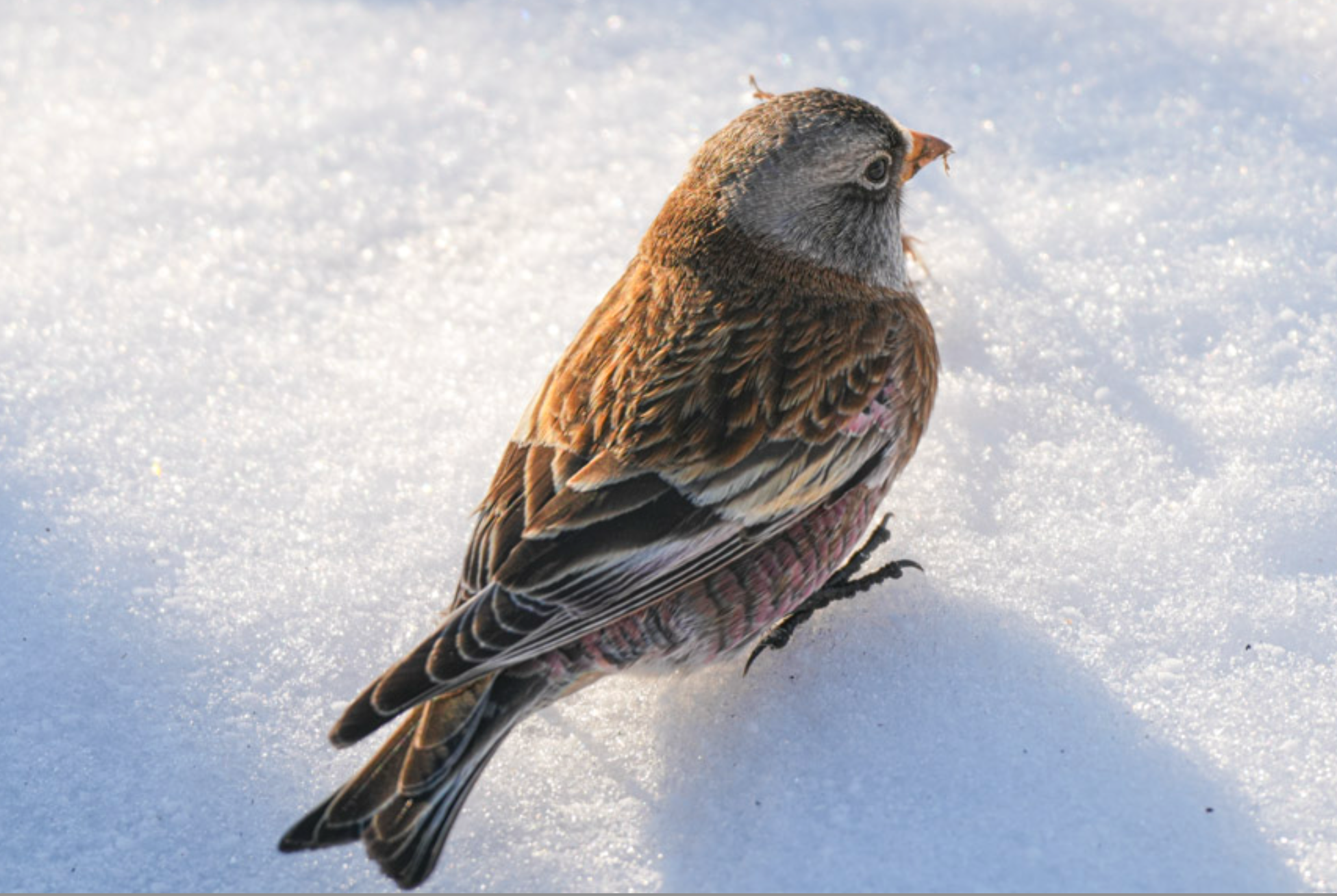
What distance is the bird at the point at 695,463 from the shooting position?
2695 mm

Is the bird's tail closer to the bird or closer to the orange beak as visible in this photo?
the bird

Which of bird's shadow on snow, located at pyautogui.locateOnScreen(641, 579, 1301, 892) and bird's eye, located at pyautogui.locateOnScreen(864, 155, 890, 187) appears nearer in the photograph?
bird's shadow on snow, located at pyautogui.locateOnScreen(641, 579, 1301, 892)

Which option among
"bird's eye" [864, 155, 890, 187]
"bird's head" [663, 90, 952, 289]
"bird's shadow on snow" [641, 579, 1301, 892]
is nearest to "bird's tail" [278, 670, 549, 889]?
"bird's shadow on snow" [641, 579, 1301, 892]

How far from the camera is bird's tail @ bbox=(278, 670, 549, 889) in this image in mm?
2621

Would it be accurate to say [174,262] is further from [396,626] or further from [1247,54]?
[1247,54]

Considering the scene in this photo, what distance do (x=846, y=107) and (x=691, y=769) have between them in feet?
5.13

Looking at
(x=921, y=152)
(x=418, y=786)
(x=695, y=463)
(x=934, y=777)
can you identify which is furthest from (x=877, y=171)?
(x=418, y=786)

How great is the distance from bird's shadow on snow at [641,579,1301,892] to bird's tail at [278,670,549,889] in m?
0.42

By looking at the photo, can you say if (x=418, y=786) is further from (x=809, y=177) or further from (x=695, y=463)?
(x=809, y=177)

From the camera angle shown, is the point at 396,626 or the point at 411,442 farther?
the point at 411,442

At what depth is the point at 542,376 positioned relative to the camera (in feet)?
12.9

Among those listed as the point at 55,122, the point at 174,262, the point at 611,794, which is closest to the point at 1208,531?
the point at 611,794

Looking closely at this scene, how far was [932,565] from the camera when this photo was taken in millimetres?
3400

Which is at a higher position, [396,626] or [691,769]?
[396,626]
